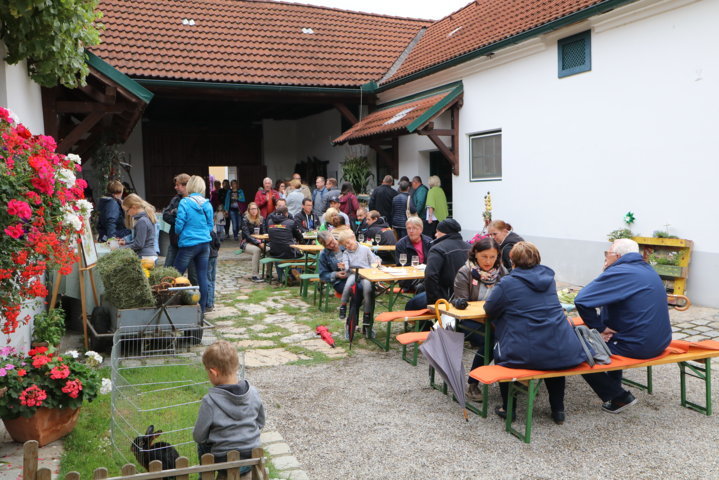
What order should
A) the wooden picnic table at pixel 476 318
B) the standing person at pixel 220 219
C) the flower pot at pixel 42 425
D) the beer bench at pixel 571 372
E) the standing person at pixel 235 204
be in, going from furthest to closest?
the standing person at pixel 235 204 < the standing person at pixel 220 219 < the wooden picnic table at pixel 476 318 < the beer bench at pixel 571 372 < the flower pot at pixel 42 425

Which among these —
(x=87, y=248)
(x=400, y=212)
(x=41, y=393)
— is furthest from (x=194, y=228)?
(x=400, y=212)

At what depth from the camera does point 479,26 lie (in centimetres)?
1328

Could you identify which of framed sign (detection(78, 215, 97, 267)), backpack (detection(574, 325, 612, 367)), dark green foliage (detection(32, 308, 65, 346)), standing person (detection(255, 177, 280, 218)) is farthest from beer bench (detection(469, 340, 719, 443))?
standing person (detection(255, 177, 280, 218))

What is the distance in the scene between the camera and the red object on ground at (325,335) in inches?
256

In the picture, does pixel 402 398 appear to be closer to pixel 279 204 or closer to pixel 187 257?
pixel 187 257

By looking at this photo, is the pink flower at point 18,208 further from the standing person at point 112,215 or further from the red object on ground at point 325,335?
the standing person at point 112,215

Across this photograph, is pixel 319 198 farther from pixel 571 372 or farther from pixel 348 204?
pixel 571 372

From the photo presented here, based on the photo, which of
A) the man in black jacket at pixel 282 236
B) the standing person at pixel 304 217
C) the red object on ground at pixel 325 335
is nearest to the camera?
the red object on ground at pixel 325 335

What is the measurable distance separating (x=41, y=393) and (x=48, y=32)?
2903 millimetres

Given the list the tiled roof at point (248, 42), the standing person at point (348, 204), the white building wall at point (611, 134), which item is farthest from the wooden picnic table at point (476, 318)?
the tiled roof at point (248, 42)

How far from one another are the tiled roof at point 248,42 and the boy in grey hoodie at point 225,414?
11.8m

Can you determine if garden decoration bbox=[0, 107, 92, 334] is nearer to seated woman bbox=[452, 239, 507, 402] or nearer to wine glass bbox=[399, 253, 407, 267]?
seated woman bbox=[452, 239, 507, 402]

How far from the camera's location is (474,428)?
4285 millimetres

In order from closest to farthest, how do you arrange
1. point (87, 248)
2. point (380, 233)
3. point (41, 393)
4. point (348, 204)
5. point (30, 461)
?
point (30, 461) < point (41, 393) < point (87, 248) < point (380, 233) < point (348, 204)
